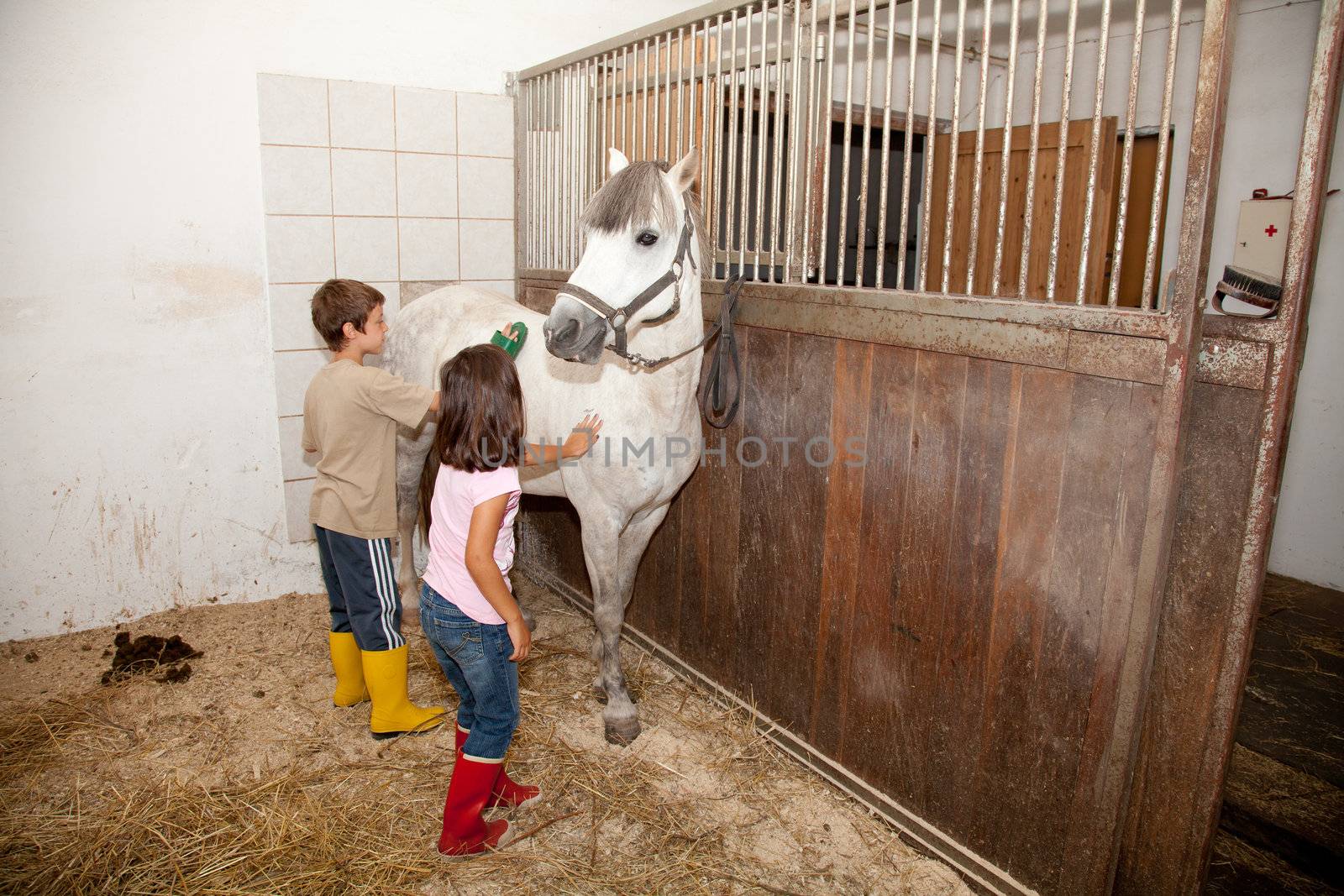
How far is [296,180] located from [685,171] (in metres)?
1.88

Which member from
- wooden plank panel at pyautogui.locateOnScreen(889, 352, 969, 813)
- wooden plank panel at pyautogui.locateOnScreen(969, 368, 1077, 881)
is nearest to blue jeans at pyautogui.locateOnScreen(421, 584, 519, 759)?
wooden plank panel at pyautogui.locateOnScreen(889, 352, 969, 813)

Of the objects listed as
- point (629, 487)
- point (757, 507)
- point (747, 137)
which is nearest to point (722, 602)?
point (757, 507)

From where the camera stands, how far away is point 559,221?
3.48 metres

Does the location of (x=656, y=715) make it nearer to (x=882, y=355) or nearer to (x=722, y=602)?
(x=722, y=602)

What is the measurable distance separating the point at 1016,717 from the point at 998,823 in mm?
273

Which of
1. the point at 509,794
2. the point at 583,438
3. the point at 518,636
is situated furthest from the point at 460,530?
the point at 509,794

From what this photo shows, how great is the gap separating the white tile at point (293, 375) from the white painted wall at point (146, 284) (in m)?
0.04

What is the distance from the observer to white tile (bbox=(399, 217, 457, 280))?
348 centimetres

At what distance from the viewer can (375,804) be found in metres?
2.16

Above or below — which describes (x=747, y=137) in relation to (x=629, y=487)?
above

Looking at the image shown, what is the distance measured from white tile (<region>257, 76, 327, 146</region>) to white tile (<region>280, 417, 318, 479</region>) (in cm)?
111

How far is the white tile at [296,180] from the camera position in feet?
10.4

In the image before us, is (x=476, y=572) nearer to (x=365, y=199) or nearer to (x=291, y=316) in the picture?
(x=291, y=316)

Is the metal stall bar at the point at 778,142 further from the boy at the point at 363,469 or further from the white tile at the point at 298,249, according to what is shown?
the white tile at the point at 298,249
